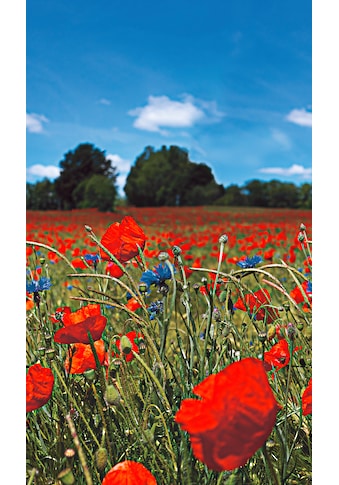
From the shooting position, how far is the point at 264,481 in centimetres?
56

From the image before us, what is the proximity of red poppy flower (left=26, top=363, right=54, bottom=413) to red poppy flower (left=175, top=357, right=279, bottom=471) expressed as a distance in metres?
0.21

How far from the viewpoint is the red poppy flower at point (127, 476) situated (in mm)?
411

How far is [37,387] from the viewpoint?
51cm

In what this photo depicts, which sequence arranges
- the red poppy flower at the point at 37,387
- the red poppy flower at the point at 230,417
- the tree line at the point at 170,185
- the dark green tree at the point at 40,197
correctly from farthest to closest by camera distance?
the tree line at the point at 170,185, the dark green tree at the point at 40,197, the red poppy flower at the point at 37,387, the red poppy flower at the point at 230,417

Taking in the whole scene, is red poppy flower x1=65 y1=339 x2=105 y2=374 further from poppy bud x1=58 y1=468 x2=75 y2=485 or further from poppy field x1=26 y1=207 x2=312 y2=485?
poppy bud x1=58 y1=468 x2=75 y2=485

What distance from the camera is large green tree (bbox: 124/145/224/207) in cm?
1296

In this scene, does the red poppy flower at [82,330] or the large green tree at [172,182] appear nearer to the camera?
the red poppy flower at [82,330]

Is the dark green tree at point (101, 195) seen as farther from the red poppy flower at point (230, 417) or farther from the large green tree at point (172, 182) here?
the red poppy flower at point (230, 417)

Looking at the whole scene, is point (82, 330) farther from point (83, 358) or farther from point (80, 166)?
point (80, 166)

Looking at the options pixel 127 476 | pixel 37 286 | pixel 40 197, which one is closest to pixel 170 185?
pixel 40 197

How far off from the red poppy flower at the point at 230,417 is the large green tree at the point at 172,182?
12.4 metres

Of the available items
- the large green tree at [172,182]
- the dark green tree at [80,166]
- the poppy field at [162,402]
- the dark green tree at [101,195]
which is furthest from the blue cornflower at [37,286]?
the dark green tree at [80,166]

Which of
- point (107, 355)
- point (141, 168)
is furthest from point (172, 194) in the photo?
point (107, 355)
